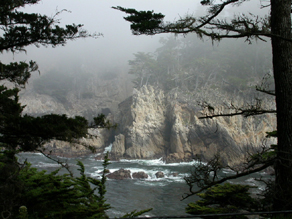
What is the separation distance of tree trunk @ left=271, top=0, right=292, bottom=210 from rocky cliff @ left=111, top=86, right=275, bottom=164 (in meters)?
27.4

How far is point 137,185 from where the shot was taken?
22.0 metres

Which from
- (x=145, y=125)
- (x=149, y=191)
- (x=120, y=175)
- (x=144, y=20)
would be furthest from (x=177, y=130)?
(x=144, y=20)

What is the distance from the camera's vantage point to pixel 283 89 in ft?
12.9

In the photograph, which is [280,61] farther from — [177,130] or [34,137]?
[177,130]

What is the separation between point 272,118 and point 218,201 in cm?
3296

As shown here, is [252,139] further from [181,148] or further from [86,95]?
[86,95]

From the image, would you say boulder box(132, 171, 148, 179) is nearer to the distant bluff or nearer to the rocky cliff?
the rocky cliff

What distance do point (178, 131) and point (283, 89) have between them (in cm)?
3167

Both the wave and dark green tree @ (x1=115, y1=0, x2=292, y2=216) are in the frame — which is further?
the wave

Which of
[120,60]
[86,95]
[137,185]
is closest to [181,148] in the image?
[137,185]

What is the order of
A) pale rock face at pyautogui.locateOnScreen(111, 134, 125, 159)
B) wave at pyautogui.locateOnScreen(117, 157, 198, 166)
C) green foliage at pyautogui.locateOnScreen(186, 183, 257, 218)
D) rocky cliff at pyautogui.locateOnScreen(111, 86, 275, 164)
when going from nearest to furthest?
1. green foliage at pyautogui.locateOnScreen(186, 183, 257, 218)
2. wave at pyautogui.locateOnScreen(117, 157, 198, 166)
3. rocky cliff at pyautogui.locateOnScreen(111, 86, 275, 164)
4. pale rock face at pyautogui.locateOnScreen(111, 134, 125, 159)

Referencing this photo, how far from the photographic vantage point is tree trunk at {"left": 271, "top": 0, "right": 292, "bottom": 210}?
3.76 meters

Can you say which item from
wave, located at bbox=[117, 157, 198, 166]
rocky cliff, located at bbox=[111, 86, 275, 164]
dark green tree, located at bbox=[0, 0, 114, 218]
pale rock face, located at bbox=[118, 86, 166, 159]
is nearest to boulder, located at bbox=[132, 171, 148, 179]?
wave, located at bbox=[117, 157, 198, 166]

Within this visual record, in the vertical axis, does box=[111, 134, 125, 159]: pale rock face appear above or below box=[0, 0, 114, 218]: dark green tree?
below
